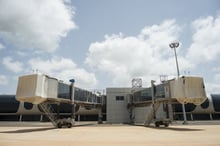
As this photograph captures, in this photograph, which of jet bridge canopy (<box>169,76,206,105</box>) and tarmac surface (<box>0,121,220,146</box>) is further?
jet bridge canopy (<box>169,76,206,105</box>)

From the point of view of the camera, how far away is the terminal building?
4825 cm

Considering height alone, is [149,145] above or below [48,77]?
below

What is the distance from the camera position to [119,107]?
68.6m

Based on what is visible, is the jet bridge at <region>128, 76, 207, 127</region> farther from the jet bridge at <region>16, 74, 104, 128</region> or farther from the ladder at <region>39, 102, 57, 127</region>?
the ladder at <region>39, 102, 57, 127</region>

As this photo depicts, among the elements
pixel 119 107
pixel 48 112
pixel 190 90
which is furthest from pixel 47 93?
pixel 119 107

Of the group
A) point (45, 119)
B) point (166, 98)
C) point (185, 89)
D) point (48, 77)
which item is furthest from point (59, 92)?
point (45, 119)

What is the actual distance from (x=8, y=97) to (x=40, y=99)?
6160 centimetres

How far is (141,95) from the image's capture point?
55031 mm

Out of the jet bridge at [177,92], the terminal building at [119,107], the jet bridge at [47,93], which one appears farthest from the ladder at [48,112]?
the jet bridge at [177,92]

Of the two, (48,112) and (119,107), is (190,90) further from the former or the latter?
(119,107)

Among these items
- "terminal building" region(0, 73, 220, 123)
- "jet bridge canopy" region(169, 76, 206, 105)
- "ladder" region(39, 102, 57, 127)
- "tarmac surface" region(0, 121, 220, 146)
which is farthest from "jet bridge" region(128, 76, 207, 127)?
"ladder" region(39, 102, 57, 127)

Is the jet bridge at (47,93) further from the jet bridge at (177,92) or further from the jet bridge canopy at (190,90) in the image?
the jet bridge canopy at (190,90)

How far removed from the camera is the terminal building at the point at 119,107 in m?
48.2

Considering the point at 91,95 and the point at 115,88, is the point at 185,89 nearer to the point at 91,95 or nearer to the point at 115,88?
the point at 91,95
